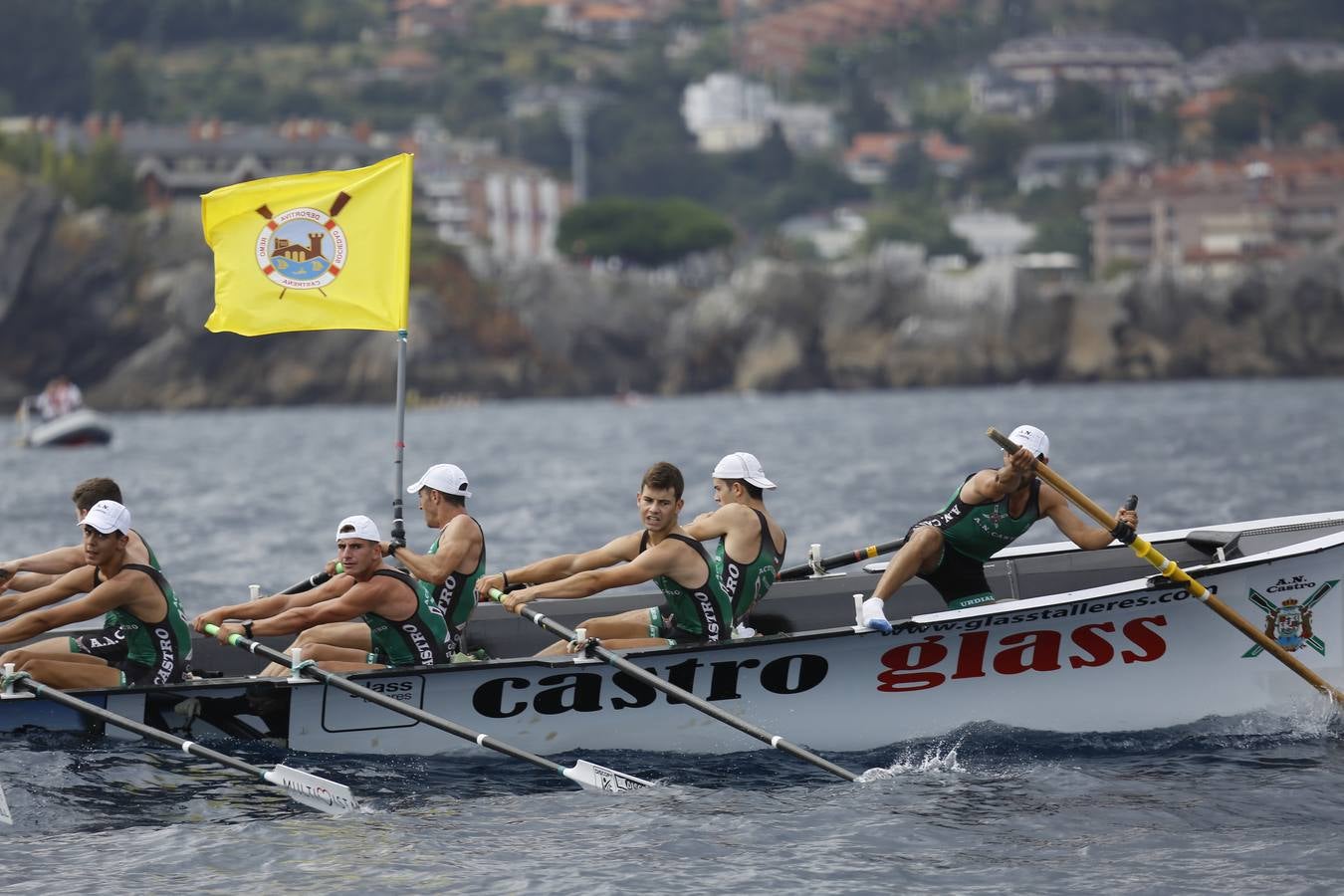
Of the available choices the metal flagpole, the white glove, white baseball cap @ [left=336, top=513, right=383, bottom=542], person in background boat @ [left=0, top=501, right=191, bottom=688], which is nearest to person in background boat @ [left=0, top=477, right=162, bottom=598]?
person in background boat @ [left=0, top=501, right=191, bottom=688]

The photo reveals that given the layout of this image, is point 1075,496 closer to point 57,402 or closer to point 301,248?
point 301,248

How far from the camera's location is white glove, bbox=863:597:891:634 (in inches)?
507

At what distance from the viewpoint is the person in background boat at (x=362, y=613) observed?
1292cm

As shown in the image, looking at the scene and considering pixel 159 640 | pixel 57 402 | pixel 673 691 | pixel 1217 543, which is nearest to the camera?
pixel 673 691

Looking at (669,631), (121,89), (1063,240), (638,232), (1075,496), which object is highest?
(121,89)

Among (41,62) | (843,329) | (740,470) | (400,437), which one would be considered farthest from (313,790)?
(41,62)

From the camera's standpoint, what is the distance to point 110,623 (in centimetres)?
1374

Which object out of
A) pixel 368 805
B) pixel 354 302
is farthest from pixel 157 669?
pixel 354 302

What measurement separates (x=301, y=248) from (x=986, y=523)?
5843 mm

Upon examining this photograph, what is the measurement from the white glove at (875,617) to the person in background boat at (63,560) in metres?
4.83

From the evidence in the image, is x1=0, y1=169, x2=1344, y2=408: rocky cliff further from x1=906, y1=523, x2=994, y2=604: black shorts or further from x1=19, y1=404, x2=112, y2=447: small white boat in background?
x1=906, y1=523, x2=994, y2=604: black shorts

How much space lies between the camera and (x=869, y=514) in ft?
104

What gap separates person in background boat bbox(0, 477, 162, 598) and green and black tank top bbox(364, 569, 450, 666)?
5.38ft

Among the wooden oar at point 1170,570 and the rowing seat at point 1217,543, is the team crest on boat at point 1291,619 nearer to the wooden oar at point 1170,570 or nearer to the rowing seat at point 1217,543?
the wooden oar at point 1170,570
